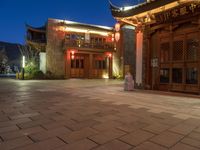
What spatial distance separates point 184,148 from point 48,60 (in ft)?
62.5

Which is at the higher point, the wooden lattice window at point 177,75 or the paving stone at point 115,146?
the wooden lattice window at point 177,75

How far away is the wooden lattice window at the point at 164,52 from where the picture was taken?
877cm

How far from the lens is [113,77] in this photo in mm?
21781

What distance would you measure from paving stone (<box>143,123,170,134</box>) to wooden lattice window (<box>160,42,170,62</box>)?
6138mm

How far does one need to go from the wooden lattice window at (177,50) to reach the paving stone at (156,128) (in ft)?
18.9

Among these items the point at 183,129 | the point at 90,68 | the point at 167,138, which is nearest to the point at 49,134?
the point at 167,138

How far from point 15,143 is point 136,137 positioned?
5.72 feet

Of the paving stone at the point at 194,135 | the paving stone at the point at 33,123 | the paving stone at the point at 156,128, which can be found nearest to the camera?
the paving stone at the point at 194,135

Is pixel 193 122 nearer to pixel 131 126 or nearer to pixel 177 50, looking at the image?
pixel 131 126

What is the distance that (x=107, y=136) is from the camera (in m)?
2.73

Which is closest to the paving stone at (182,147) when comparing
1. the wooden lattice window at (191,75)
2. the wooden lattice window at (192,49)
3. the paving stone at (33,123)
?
the paving stone at (33,123)

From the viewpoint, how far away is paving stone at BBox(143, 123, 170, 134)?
9.96 feet

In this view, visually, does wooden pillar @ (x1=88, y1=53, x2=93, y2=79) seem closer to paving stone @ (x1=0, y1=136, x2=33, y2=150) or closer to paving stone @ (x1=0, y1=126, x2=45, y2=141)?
paving stone @ (x1=0, y1=126, x2=45, y2=141)

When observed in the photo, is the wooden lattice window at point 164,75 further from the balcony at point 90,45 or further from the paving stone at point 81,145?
the balcony at point 90,45
